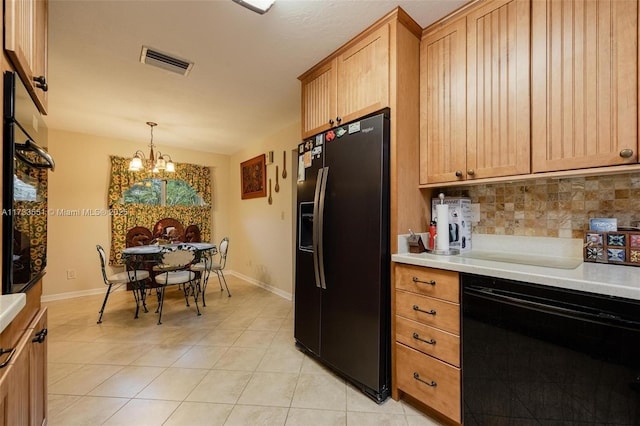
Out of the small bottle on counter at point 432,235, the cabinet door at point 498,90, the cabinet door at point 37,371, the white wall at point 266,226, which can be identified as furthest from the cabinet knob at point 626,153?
the white wall at point 266,226

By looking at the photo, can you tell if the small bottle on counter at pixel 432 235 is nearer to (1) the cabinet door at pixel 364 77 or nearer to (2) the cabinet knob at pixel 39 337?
(1) the cabinet door at pixel 364 77

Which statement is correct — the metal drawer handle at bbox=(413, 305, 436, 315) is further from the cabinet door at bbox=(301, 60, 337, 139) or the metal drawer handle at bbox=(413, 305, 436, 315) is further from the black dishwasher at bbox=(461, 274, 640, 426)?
the cabinet door at bbox=(301, 60, 337, 139)

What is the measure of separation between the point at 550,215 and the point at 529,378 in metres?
0.94

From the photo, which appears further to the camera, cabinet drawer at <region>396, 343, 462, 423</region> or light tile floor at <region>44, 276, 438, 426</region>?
light tile floor at <region>44, 276, 438, 426</region>

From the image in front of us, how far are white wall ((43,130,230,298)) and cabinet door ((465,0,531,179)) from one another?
4.90 m

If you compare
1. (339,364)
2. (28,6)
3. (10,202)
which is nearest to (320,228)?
(339,364)

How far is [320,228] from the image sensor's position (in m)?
1.94

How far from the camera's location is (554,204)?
1.60 metres

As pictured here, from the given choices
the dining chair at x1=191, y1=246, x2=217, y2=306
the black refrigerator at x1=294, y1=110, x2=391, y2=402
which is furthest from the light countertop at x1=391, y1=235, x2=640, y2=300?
the dining chair at x1=191, y1=246, x2=217, y2=306

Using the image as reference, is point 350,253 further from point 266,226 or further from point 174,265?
point 266,226

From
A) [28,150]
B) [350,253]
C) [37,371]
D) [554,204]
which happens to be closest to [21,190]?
[28,150]

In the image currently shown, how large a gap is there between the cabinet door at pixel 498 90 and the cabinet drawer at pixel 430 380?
108 cm

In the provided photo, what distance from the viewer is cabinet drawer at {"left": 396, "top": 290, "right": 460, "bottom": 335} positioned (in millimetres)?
1412

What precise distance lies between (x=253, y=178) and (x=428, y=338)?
3829 millimetres
